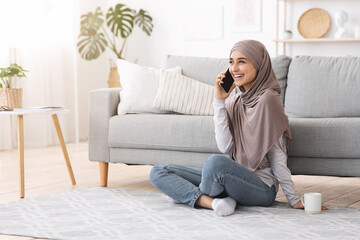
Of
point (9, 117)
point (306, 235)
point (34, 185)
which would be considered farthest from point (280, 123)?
point (9, 117)

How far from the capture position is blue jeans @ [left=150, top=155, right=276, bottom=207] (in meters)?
2.61

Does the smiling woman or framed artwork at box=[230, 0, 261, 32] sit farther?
framed artwork at box=[230, 0, 261, 32]

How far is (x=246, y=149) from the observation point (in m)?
2.72

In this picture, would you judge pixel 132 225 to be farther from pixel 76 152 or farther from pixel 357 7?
pixel 357 7

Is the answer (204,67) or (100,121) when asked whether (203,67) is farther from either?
(100,121)

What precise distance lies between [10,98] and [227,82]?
1382 millimetres

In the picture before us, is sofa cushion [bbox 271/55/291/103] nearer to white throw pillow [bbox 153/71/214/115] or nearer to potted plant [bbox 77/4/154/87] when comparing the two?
white throw pillow [bbox 153/71/214/115]

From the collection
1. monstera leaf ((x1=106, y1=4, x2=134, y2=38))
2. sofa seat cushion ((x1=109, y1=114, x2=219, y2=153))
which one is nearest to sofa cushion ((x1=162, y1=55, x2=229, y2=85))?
sofa seat cushion ((x1=109, y1=114, x2=219, y2=153))

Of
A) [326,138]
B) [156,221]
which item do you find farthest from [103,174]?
[326,138]

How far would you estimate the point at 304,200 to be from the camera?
263 centimetres

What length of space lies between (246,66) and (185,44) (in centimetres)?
375

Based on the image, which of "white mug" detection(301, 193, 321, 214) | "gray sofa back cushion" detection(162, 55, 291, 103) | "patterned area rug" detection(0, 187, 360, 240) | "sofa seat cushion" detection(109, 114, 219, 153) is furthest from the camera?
"gray sofa back cushion" detection(162, 55, 291, 103)

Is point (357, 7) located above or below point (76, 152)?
above

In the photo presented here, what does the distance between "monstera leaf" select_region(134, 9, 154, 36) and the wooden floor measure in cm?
204
